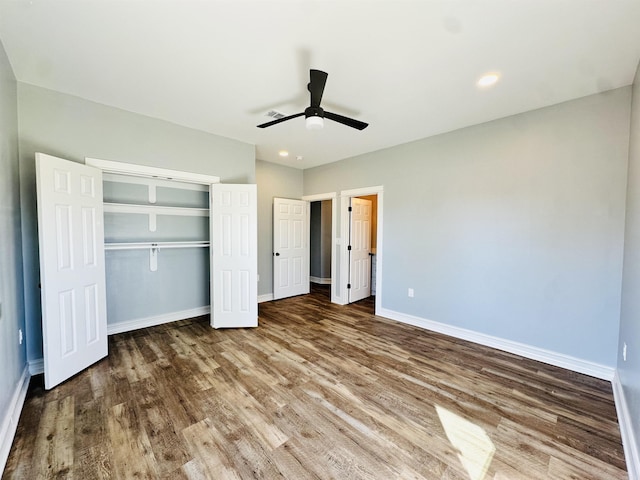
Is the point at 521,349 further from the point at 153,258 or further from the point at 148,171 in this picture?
the point at 148,171

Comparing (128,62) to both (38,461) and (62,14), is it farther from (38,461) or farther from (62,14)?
(38,461)

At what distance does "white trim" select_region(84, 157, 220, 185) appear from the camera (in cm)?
294

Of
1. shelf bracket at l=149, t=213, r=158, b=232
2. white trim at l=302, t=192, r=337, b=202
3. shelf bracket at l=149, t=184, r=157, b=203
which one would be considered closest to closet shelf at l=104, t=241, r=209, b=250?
shelf bracket at l=149, t=213, r=158, b=232

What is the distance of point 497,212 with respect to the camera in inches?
123

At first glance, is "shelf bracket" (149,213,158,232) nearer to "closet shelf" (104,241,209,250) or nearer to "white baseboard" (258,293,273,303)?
"closet shelf" (104,241,209,250)

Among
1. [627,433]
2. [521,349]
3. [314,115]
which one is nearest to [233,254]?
[314,115]

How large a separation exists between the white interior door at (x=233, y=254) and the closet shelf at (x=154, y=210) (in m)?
0.48

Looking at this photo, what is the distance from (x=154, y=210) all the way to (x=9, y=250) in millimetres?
1670

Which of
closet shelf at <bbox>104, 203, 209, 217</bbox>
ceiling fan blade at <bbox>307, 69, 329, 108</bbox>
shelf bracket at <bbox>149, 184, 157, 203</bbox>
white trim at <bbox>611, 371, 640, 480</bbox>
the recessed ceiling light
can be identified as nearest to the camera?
white trim at <bbox>611, 371, 640, 480</bbox>

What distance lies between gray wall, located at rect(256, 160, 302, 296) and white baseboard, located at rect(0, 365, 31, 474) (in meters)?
3.14

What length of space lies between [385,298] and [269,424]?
2785mm

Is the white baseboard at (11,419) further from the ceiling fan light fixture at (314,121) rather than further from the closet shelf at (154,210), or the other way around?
the ceiling fan light fixture at (314,121)

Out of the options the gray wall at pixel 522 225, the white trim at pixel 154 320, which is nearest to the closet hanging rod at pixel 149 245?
the white trim at pixel 154 320

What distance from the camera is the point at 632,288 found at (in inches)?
78.1
